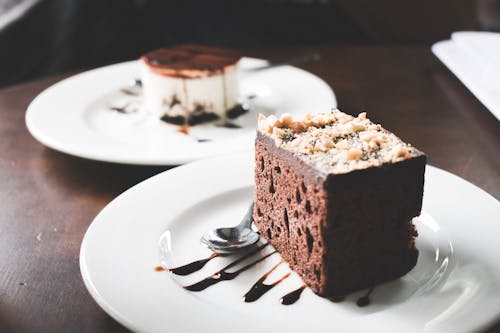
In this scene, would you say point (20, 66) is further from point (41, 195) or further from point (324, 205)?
point (324, 205)

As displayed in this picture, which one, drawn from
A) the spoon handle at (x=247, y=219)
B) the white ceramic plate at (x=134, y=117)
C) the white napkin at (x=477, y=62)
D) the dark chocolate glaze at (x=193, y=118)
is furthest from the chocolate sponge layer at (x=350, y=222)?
the dark chocolate glaze at (x=193, y=118)

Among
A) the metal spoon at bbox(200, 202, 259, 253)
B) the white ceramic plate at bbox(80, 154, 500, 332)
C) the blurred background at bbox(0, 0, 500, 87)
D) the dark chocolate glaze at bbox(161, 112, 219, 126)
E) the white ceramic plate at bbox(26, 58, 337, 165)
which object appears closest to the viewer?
the white ceramic plate at bbox(80, 154, 500, 332)

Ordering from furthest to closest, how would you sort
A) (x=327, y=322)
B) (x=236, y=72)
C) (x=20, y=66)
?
1. (x=20, y=66)
2. (x=236, y=72)
3. (x=327, y=322)

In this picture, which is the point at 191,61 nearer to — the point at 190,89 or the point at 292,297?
the point at 190,89

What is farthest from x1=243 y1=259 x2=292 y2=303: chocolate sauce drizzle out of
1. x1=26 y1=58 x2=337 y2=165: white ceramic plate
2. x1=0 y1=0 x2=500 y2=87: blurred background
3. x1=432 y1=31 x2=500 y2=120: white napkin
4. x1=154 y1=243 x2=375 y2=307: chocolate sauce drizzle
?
x1=0 y1=0 x2=500 y2=87: blurred background

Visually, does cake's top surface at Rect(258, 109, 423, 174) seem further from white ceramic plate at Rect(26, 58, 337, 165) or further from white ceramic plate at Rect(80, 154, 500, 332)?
white ceramic plate at Rect(26, 58, 337, 165)

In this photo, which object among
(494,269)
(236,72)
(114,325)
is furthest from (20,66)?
(494,269)

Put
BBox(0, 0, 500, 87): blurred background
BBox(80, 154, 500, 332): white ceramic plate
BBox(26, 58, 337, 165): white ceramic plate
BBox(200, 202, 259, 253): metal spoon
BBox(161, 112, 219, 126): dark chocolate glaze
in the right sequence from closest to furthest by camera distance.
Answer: BBox(80, 154, 500, 332): white ceramic plate
BBox(200, 202, 259, 253): metal spoon
BBox(26, 58, 337, 165): white ceramic plate
BBox(161, 112, 219, 126): dark chocolate glaze
BBox(0, 0, 500, 87): blurred background
